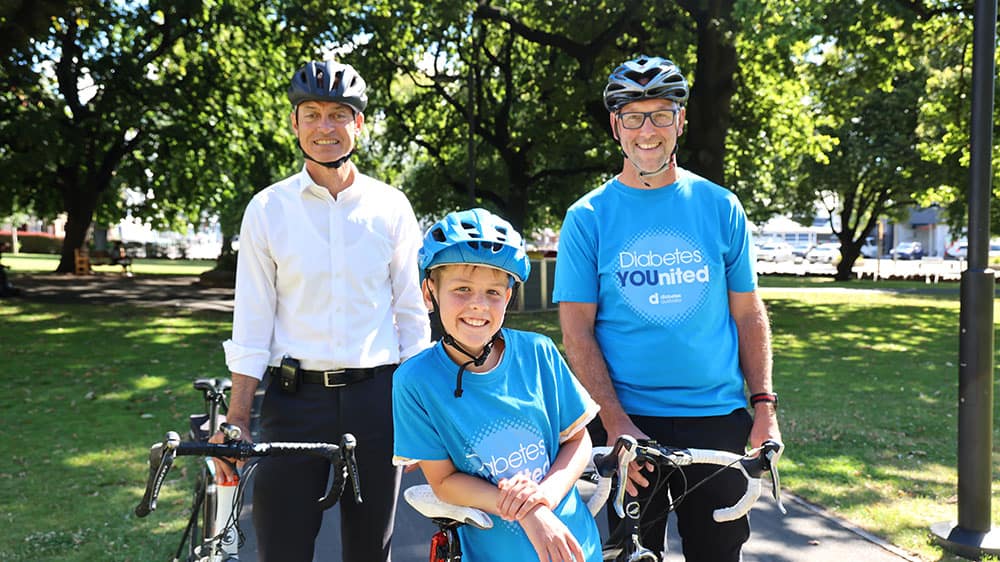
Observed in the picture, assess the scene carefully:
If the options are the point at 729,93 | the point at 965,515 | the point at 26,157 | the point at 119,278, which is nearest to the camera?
the point at 965,515

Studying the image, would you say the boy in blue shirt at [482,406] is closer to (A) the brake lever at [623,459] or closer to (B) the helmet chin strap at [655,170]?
(A) the brake lever at [623,459]

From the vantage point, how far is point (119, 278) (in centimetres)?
3066

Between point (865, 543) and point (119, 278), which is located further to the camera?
point (119, 278)

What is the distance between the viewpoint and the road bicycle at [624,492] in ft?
7.19

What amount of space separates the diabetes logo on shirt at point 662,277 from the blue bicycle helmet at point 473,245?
56 centimetres

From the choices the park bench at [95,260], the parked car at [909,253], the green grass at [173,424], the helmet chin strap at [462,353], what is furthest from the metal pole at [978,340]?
the parked car at [909,253]

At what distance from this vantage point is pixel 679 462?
2.43 m

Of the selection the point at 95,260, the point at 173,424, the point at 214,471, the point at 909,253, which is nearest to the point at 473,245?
the point at 214,471

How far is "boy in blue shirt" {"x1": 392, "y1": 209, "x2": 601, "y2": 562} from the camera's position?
2234mm

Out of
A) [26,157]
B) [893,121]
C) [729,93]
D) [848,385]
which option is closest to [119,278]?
[26,157]

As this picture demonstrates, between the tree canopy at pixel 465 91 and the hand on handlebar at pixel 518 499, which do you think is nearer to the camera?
the hand on handlebar at pixel 518 499

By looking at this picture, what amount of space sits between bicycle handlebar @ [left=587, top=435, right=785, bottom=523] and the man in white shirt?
2.96 feet

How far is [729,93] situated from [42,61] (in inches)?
645

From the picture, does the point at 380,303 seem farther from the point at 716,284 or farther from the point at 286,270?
the point at 716,284
